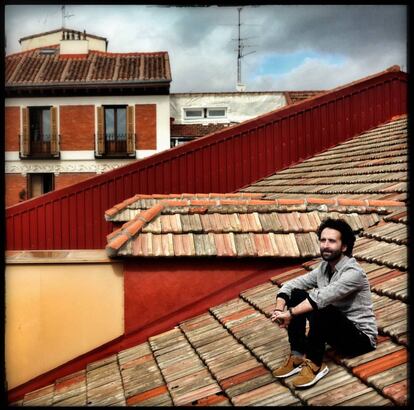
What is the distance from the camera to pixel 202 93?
86.7 ft

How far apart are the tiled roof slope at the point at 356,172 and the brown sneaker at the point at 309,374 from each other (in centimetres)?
303

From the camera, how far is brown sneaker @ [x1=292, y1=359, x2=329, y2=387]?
2918 mm

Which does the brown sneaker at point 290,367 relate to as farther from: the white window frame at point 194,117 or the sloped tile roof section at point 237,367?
the white window frame at point 194,117

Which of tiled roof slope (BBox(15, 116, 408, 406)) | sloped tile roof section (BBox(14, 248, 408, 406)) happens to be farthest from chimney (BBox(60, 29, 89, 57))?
sloped tile roof section (BBox(14, 248, 408, 406))

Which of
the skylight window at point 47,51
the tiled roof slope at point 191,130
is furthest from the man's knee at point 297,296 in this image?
the skylight window at point 47,51

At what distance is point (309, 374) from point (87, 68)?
21096 mm

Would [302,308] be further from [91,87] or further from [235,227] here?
[91,87]

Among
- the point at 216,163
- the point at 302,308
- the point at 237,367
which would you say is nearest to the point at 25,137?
the point at 216,163

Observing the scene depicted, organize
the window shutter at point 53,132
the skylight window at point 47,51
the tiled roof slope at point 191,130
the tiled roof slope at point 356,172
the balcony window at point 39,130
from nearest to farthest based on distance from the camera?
the tiled roof slope at point 356,172 → the window shutter at point 53,132 → the balcony window at point 39,130 → the tiled roof slope at point 191,130 → the skylight window at point 47,51

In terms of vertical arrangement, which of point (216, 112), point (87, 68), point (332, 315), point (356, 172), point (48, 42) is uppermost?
point (48, 42)

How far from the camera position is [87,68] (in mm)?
21969

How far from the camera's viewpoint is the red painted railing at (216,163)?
984cm

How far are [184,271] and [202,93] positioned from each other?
889 inches

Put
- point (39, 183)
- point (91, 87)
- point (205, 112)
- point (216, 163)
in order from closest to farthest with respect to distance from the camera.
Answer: point (216, 163) → point (91, 87) → point (39, 183) → point (205, 112)
